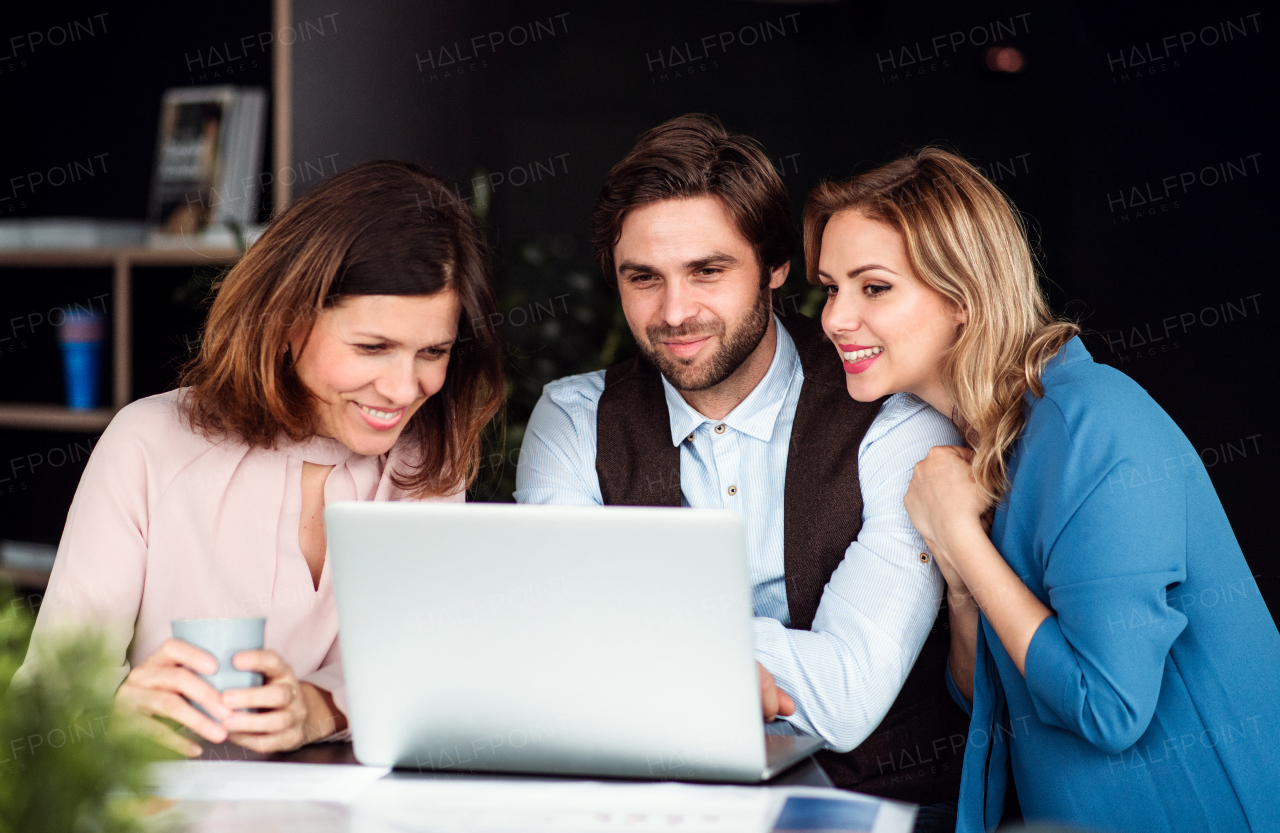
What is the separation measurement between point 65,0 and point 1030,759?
3.30 metres

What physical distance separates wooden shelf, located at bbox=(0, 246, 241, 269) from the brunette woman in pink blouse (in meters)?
1.02

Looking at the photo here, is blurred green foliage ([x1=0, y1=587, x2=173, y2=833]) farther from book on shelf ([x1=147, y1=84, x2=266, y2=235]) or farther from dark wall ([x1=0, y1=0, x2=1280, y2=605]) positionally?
book on shelf ([x1=147, y1=84, x2=266, y2=235])

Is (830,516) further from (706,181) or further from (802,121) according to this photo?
(802,121)

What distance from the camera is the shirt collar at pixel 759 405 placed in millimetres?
1870

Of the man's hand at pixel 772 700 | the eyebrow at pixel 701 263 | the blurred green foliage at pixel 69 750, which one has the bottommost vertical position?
the man's hand at pixel 772 700

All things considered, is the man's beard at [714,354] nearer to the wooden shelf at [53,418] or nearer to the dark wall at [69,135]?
the wooden shelf at [53,418]

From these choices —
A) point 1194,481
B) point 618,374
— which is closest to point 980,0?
point 618,374

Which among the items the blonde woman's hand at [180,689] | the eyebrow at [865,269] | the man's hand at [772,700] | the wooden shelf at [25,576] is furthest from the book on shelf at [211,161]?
the man's hand at [772,700]

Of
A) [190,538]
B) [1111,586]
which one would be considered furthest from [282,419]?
[1111,586]

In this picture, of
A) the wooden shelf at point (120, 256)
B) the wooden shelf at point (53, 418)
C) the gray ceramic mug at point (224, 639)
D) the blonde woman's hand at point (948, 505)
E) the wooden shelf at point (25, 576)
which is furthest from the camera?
the wooden shelf at point (25, 576)

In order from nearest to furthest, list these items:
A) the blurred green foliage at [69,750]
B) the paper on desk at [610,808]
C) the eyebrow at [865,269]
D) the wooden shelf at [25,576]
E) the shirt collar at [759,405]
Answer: the blurred green foliage at [69,750], the paper on desk at [610,808], the eyebrow at [865,269], the shirt collar at [759,405], the wooden shelf at [25,576]

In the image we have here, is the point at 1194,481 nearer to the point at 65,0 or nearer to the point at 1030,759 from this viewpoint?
the point at 1030,759

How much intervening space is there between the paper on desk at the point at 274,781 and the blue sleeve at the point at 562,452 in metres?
0.83

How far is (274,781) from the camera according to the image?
41.3 inches
